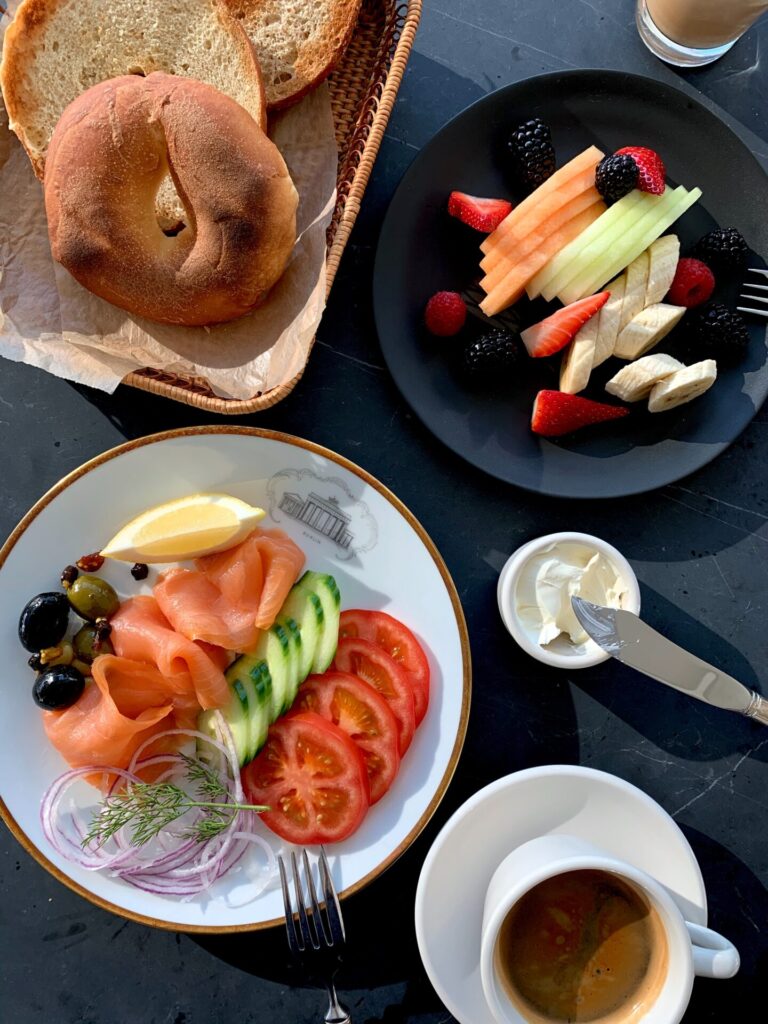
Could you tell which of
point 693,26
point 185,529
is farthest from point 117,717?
point 693,26

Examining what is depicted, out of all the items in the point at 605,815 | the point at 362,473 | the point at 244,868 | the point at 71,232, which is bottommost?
the point at 244,868

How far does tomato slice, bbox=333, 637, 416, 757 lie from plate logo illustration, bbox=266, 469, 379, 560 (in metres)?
0.17

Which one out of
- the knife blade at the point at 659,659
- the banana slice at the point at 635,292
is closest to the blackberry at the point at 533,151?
the banana slice at the point at 635,292

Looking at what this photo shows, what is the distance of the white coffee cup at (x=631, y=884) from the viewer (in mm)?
1179

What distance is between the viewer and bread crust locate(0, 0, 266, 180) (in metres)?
1.47

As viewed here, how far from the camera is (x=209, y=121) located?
1364 millimetres

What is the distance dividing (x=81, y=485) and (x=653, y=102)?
134cm

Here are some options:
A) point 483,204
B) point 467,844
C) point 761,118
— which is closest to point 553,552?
point 467,844

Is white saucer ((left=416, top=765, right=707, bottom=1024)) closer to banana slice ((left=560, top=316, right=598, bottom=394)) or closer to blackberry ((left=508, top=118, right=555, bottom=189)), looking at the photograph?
Answer: banana slice ((left=560, top=316, right=598, bottom=394))

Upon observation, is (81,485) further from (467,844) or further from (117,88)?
(467,844)

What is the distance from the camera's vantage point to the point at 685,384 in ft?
5.24

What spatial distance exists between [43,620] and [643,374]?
120 centimetres

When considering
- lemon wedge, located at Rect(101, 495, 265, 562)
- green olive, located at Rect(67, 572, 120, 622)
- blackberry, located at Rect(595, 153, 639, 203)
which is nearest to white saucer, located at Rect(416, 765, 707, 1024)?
lemon wedge, located at Rect(101, 495, 265, 562)

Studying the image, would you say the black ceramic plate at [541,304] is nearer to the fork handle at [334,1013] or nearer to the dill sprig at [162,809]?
the dill sprig at [162,809]
